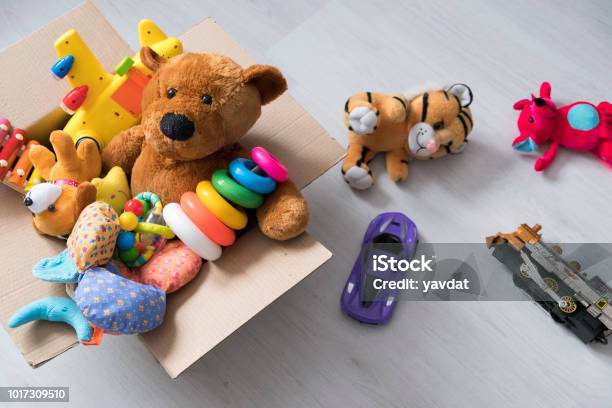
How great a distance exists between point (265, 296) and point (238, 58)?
38 centimetres

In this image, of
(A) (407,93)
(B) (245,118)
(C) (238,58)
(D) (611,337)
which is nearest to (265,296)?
(B) (245,118)

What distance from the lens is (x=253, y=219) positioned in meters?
0.86

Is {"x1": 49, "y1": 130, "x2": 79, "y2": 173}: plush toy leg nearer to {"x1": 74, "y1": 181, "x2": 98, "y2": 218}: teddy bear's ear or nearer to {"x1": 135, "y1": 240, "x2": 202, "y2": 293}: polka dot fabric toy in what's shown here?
{"x1": 74, "y1": 181, "x2": 98, "y2": 218}: teddy bear's ear

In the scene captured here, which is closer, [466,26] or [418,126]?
[418,126]

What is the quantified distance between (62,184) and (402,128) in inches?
22.0

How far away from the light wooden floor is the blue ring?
0.30m

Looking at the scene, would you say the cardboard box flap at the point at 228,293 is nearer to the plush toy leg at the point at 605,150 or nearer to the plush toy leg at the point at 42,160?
the plush toy leg at the point at 42,160

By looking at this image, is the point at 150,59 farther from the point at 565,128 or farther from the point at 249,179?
the point at 565,128

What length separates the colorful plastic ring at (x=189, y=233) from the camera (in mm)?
786

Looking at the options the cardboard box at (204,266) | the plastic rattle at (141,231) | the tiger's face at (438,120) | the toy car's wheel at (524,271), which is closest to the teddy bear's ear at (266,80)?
the cardboard box at (204,266)

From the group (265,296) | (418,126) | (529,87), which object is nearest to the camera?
(265,296)

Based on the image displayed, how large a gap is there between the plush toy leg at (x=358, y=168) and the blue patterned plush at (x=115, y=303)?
441mm

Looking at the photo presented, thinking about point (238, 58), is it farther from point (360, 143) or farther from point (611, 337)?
point (611, 337)

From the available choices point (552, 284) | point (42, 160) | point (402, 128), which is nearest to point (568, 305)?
point (552, 284)
